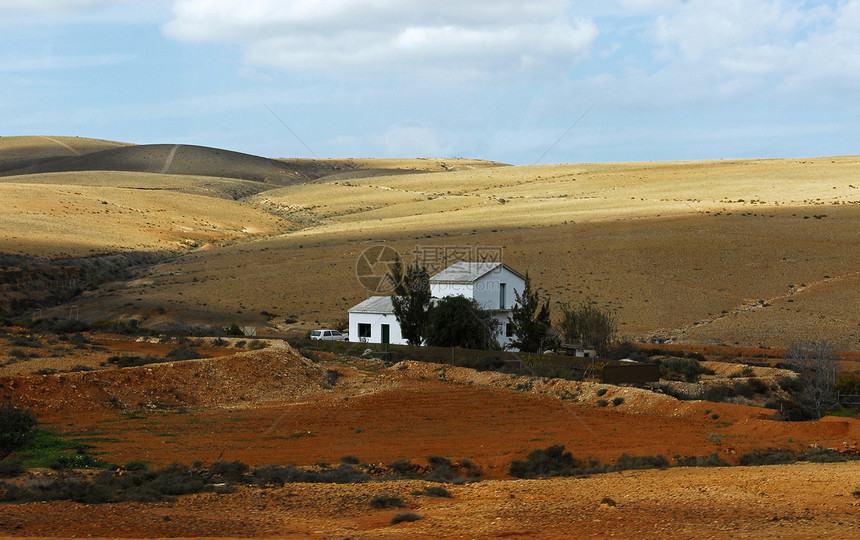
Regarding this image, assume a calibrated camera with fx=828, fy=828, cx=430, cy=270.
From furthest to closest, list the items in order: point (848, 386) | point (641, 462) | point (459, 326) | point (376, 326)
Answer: point (376, 326) → point (459, 326) → point (848, 386) → point (641, 462)

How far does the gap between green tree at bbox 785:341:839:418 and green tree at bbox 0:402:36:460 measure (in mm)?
23912

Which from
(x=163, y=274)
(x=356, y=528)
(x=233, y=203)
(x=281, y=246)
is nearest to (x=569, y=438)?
(x=356, y=528)

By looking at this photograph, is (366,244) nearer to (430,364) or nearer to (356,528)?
(430,364)

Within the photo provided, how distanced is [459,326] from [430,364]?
5.07 m

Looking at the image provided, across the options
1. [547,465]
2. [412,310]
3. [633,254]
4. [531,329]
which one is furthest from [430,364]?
[633,254]

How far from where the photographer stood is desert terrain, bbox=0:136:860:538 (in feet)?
41.6

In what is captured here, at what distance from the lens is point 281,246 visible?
76312 millimetres

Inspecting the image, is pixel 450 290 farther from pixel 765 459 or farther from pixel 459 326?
pixel 765 459

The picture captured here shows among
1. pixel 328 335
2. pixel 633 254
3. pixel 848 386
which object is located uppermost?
pixel 633 254

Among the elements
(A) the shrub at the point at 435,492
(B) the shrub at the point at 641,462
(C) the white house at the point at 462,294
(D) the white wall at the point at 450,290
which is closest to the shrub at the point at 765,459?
(B) the shrub at the point at 641,462

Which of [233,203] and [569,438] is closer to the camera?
[569,438]

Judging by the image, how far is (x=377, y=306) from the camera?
45.2m

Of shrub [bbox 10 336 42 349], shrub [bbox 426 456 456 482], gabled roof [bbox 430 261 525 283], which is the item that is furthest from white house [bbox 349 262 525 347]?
shrub [bbox 426 456 456 482]

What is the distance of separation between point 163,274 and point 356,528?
56554 millimetres
